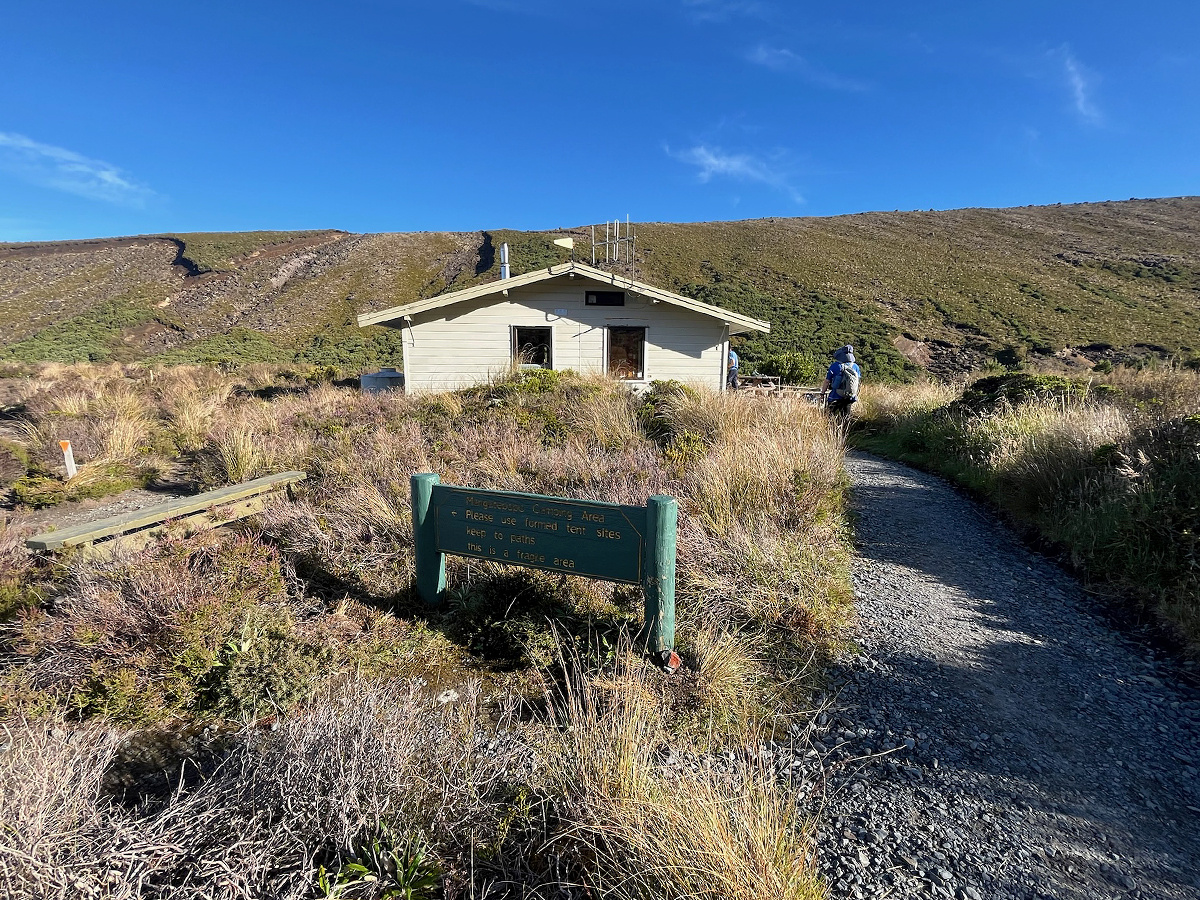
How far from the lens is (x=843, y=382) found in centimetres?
978

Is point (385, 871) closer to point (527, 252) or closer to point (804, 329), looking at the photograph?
point (804, 329)

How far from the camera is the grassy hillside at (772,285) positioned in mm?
29812

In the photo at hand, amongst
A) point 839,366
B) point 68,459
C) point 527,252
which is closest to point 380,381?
point 68,459

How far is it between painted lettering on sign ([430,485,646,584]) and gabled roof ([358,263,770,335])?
10040 millimetres

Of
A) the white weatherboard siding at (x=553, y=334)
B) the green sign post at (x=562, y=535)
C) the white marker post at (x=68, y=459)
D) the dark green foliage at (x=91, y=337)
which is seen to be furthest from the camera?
the dark green foliage at (x=91, y=337)

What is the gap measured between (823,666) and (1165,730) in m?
1.65

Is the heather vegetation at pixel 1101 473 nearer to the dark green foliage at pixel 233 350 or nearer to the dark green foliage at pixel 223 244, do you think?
the dark green foliage at pixel 233 350

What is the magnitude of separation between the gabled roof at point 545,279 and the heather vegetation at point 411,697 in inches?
280

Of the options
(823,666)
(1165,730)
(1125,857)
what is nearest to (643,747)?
(823,666)

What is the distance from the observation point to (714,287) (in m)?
39.5

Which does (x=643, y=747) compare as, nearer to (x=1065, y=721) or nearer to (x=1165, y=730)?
(x=1065, y=721)

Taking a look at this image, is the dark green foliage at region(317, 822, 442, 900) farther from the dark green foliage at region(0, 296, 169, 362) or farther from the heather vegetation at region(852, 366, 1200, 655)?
the dark green foliage at region(0, 296, 169, 362)

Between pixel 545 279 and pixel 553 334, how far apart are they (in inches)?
54.4

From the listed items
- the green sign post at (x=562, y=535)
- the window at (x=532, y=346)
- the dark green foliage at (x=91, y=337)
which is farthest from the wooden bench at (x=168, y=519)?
the dark green foliage at (x=91, y=337)
